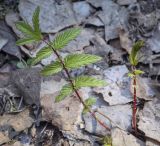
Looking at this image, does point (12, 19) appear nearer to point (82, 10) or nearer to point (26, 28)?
point (82, 10)

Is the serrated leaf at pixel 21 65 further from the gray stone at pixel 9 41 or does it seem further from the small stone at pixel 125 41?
the small stone at pixel 125 41

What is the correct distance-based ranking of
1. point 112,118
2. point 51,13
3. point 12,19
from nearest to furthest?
point 112,118 < point 12,19 < point 51,13

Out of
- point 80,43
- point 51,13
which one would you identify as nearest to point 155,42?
point 80,43

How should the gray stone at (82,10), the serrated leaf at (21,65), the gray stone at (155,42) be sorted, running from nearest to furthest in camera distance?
the serrated leaf at (21,65)
the gray stone at (155,42)
the gray stone at (82,10)

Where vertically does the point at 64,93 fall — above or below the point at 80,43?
below

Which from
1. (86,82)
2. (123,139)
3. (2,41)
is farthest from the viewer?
(2,41)

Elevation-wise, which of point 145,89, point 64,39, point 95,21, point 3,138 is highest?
point 95,21

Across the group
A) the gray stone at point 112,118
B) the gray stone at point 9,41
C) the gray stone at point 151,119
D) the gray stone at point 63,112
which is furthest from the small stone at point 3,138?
the gray stone at point 151,119

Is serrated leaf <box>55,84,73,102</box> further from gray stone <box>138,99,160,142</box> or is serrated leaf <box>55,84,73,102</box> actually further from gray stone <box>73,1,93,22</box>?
gray stone <box>73,1,93,22</box>

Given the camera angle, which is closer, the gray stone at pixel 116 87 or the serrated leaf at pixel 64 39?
the serrated leaf at pixel 64 39
